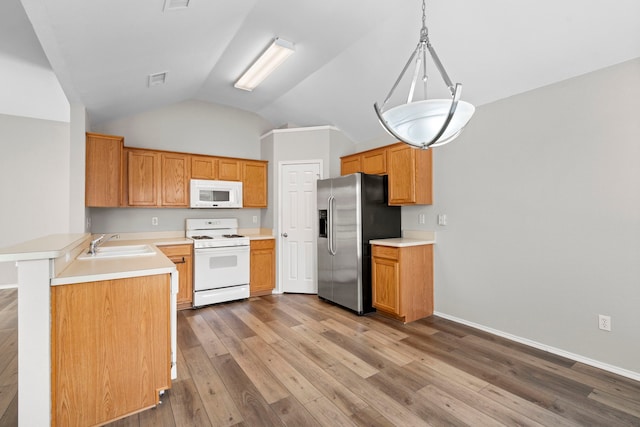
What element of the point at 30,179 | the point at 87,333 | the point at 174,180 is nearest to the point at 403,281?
the point at 87,333

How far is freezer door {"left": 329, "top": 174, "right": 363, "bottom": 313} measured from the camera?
374 centimetres

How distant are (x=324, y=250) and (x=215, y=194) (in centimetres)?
187

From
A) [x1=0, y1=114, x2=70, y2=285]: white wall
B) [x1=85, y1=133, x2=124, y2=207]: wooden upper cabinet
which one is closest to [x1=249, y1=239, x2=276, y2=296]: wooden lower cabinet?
[x1=85, y1=133, x2=124, y2=207]: wooden upper cabinet

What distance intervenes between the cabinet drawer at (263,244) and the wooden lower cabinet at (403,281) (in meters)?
1.72

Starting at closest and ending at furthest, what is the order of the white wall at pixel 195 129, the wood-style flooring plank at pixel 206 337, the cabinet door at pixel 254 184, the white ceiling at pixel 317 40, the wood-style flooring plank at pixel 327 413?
the wood-style flooring plank at pixel 327 413
the white ceiling at pixel 317 40
the wood-style flooring plank at pixel 206 337
the white wall at pixel 195 129
the cabinet door at pixel 254 184

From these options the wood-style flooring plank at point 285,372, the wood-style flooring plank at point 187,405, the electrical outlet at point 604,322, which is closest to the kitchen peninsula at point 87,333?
the wood-style flooring plank at point 187,405

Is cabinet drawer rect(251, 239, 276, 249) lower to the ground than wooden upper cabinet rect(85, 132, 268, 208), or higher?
lower

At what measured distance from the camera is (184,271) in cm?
395

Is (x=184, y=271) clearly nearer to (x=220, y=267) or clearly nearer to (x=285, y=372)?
(x=220, y=267)

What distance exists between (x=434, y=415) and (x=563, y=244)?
195 centimetres

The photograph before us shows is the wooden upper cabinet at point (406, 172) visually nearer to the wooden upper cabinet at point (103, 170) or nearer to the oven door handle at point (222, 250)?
the oven door handle at point (222, 250)

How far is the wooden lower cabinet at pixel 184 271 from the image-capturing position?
12.8 ft

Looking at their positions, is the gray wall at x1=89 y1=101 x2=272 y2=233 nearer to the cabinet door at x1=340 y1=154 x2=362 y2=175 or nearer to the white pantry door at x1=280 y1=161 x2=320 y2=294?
the white pantry door at x1=280 y1=161 x2=320 y2=294

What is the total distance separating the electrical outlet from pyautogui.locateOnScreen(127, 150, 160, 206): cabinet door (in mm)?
→ 4991
